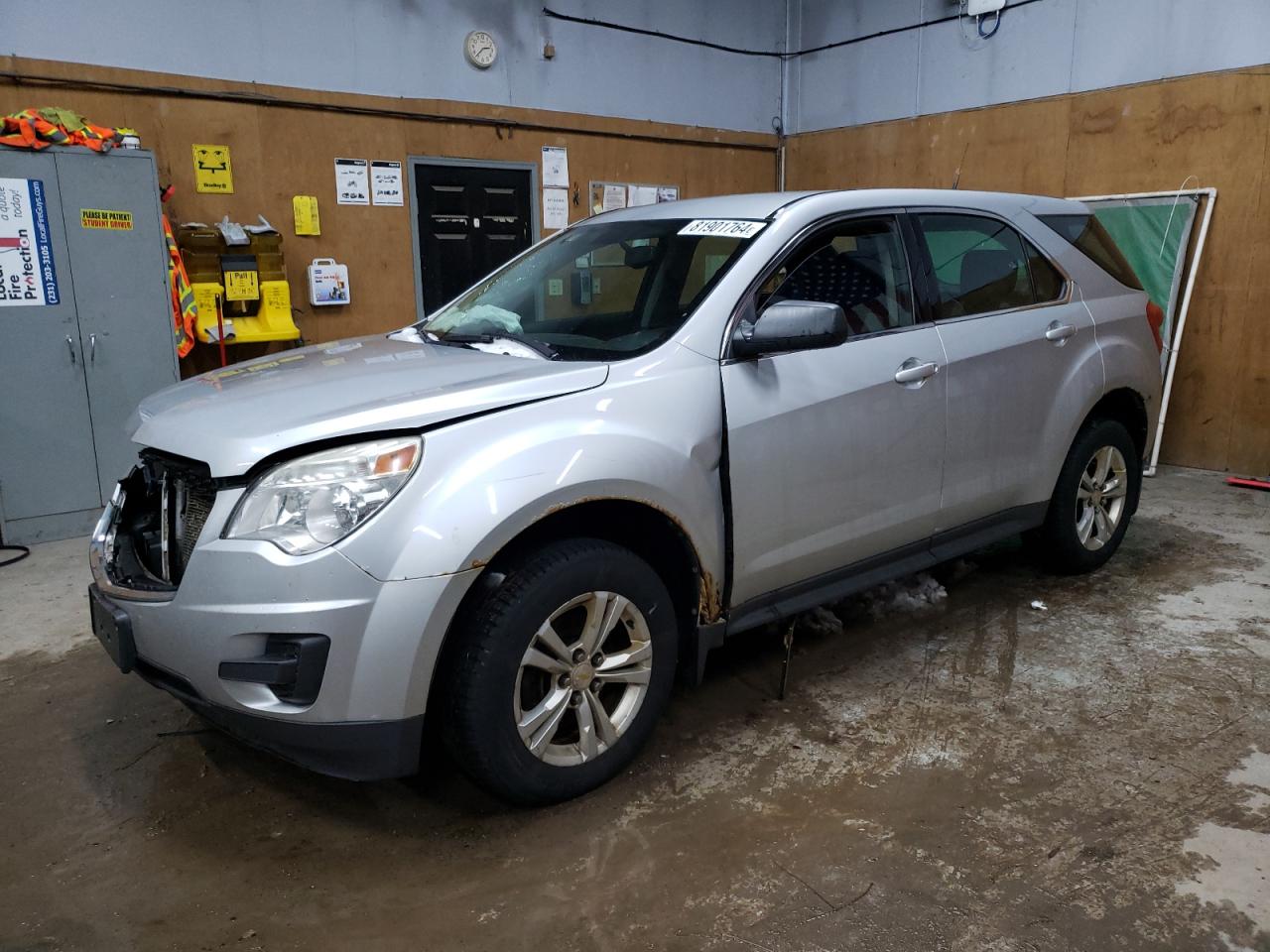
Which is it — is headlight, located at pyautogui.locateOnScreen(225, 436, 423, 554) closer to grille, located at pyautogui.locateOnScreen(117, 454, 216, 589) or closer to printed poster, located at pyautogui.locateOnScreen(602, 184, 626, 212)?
grille, located at pyautogui.locateOnScreen(117, 454, 216, 589)

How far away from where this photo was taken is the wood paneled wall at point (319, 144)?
526 cm

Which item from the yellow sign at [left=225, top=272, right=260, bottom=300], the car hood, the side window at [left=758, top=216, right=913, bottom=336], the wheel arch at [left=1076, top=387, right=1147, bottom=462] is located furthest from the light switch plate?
the car hood

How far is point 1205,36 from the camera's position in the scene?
221 inches

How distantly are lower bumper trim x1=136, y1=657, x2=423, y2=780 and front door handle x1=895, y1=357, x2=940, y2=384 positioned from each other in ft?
5.71

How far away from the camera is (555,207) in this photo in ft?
23.0

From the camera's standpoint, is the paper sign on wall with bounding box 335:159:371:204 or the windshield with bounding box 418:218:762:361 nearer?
the windshield with bounding box 418:218:762:361

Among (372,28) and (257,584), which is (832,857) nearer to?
(257,584)

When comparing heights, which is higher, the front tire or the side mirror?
the side mirror

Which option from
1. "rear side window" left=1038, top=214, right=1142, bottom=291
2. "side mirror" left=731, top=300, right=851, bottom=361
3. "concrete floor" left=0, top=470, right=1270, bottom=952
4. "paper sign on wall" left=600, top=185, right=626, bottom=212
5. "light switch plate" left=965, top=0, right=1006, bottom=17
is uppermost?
"light switch plate" left=965, top=0, right=1006, bottom=17

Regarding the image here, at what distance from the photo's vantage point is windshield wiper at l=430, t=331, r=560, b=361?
251cm

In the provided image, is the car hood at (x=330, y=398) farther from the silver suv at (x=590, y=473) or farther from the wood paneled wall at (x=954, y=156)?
the wood paneled wall at (x=954, y=156)

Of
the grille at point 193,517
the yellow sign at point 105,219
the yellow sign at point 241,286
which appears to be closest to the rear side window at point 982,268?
the grille at point 193,517

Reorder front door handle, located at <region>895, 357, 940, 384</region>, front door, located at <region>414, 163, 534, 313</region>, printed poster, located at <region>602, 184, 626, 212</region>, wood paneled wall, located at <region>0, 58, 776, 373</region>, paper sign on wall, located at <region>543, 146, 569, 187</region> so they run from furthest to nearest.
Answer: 1. printed poster, located at <region>602, 184, 626, 212</region>
2. paper sign on wall, located at <region>543, 146, 569, 187</region>
3. front door, located at <region>414, 163, 534, 313</region>
4. wood paneled wall, located at <region>0, 58, 776, 373</region>
5. front door handle, located at <region>895, 357, 940, 384</region>

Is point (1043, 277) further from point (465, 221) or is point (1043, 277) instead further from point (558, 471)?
point (465, 221)
